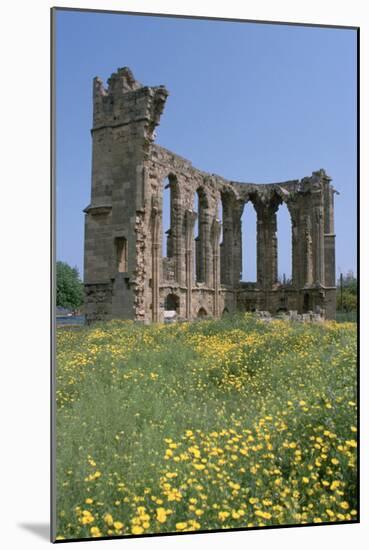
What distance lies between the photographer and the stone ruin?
12.5 meters

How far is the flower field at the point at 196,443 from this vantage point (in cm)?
448

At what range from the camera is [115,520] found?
4406 millimetres

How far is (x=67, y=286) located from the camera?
6.20m

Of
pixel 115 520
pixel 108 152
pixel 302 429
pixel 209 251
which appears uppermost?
pixel 108 152

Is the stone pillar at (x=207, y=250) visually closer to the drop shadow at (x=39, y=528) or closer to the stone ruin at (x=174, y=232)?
the stone ruin at (x=174, y=232)

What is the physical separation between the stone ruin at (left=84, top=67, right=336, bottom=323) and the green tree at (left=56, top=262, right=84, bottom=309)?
2.57 m

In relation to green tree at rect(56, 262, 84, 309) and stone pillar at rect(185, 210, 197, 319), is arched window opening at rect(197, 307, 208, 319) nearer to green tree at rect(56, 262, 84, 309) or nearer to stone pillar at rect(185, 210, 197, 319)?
stone pillar at rect(185, 210, 197, 319)

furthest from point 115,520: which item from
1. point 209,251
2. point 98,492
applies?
point 209,251

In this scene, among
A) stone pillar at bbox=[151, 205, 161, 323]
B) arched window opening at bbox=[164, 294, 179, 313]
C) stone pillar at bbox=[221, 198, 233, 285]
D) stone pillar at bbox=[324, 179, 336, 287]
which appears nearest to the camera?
stone pillar at bbox=[151, 205, 161, 323]

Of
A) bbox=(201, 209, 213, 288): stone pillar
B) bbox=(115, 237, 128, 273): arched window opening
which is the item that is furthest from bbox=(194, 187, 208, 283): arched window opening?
bbox=(115, 237, 128, 273): arched window opening

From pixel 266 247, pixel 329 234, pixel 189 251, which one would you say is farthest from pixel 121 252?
pixel 266 247

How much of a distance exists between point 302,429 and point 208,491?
42.2 inches

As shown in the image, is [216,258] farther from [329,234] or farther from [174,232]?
[329,234]
